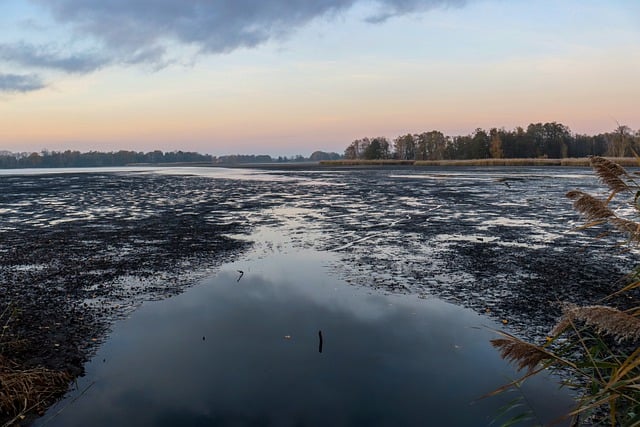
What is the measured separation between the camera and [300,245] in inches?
626

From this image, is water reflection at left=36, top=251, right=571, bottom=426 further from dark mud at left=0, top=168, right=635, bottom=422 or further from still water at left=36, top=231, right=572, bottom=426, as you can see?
dark mud at left=0, top=168, right=635, bottom=422

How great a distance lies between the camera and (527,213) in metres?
23.9

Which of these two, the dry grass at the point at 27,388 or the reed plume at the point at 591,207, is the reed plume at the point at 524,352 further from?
the dry grass at the point at 27,388

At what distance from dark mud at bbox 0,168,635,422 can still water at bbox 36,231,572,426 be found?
778 mm

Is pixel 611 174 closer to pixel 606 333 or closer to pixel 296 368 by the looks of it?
pixel 606 333

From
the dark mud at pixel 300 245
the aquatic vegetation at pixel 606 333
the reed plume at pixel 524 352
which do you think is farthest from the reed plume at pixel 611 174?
the dark mud at pixel 300 245

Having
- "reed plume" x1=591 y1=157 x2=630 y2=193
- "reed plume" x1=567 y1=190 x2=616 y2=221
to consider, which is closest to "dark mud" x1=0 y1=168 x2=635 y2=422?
"reed plume" x1=567 y1=190 x2=616 y2=221

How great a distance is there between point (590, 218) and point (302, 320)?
6.33 metres

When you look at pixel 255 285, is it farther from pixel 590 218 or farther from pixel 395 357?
pixel 590 218

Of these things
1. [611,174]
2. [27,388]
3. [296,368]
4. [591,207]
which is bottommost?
[296,368]

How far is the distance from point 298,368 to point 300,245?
367 inches

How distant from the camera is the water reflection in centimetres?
563

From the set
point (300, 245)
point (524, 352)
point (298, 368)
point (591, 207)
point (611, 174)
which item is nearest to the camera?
point (524, 352)

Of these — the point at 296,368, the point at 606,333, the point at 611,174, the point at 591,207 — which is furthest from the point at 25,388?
the point at 611,174
